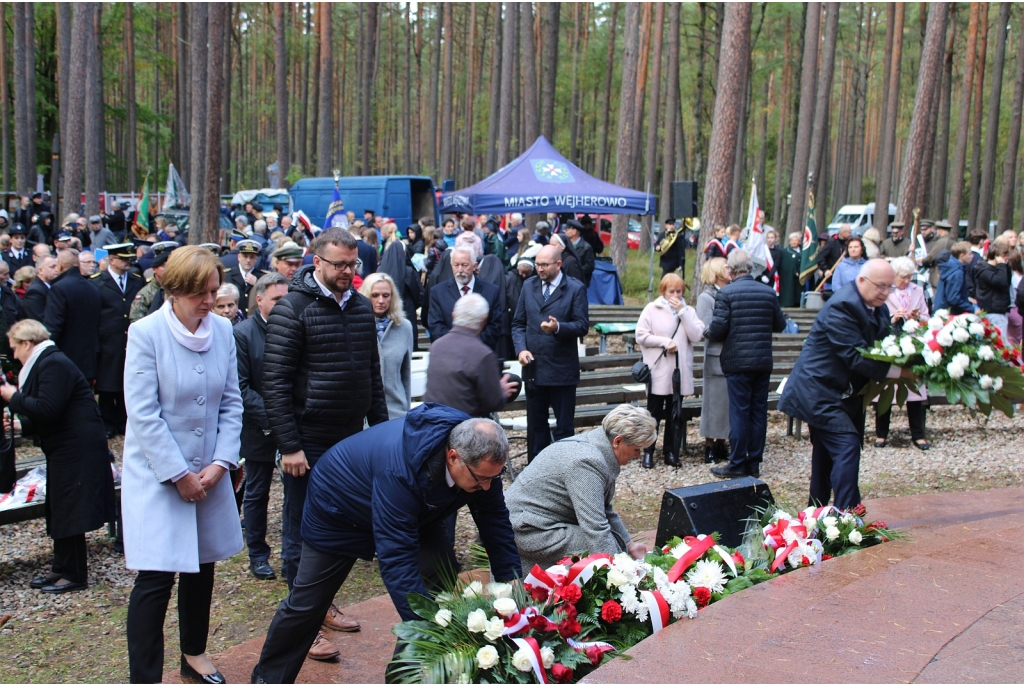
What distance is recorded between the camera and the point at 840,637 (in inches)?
147

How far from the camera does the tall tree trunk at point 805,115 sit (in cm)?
2481

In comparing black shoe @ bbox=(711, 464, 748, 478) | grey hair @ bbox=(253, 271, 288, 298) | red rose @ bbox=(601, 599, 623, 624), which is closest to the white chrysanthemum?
red rose @ bbox=(601, 599, 623, 624)

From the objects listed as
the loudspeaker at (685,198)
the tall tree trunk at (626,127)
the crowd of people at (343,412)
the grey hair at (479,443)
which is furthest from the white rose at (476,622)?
the tall tree trunk at (626,127)

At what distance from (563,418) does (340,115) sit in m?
51.4

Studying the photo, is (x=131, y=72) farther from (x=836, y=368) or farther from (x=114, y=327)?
(x=836, y=368)

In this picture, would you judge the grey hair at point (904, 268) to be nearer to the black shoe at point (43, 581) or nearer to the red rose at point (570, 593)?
the red rose at point (570, 593)

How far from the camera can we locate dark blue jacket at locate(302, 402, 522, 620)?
327cm

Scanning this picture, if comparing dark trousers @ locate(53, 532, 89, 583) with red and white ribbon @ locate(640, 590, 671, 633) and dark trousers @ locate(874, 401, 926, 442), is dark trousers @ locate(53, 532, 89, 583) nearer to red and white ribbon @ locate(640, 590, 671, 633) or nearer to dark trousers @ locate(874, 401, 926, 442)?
red and white ribbon @ locate(640, 590, 671, 633)

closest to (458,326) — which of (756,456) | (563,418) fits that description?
(563,418)

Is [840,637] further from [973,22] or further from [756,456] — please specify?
[973,22]

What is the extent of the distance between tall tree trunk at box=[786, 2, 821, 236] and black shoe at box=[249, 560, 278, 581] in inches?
819

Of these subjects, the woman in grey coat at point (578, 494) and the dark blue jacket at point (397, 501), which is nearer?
the dark blue jacket at point (397, 501)

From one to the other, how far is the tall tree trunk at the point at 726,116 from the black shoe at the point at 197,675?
41.4ft

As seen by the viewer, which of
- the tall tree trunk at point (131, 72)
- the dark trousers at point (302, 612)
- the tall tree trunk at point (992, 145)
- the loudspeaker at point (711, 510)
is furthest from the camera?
the tall tree trunk at point (131, 72)
